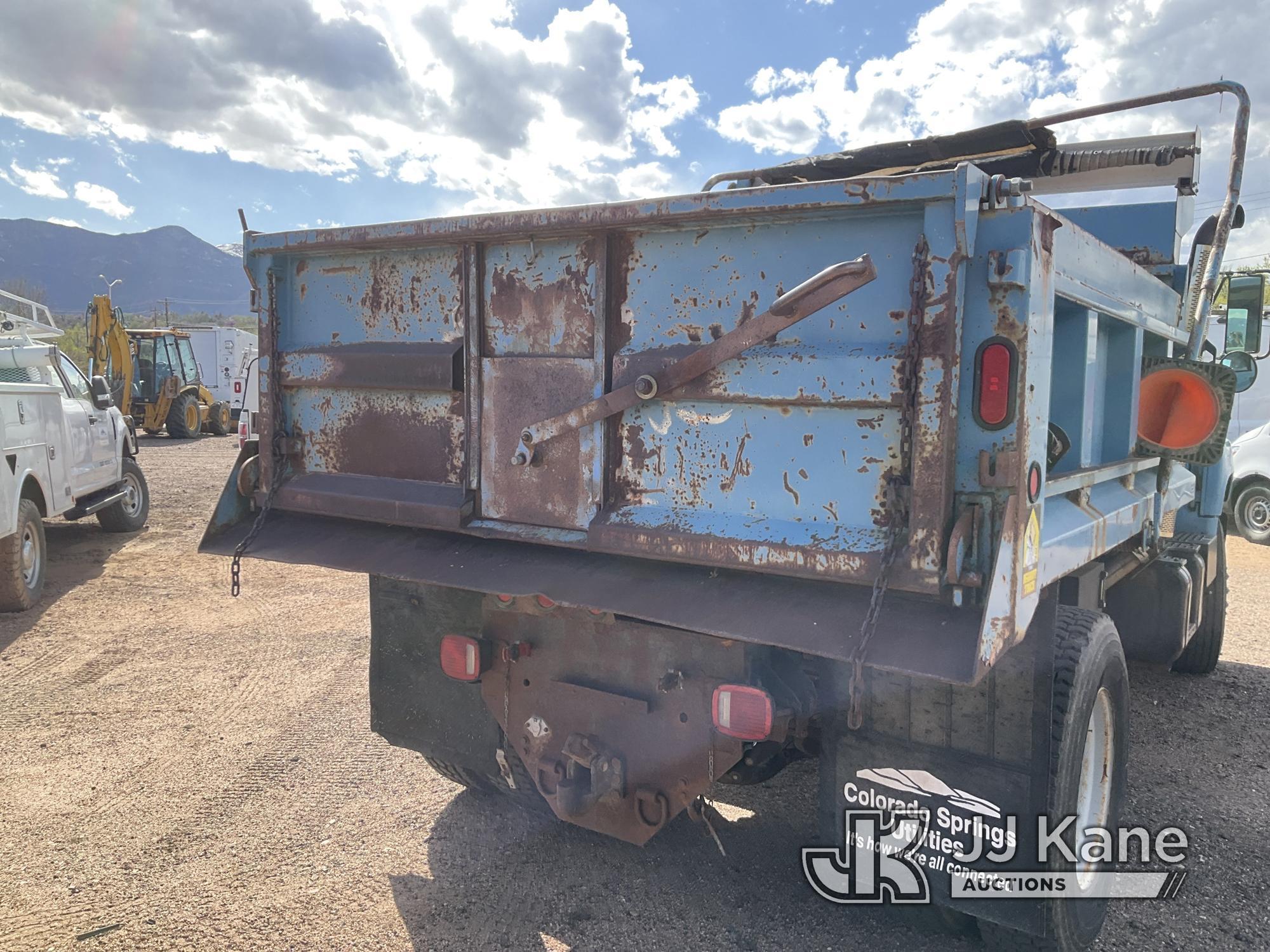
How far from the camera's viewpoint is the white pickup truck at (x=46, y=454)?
6.50 meters

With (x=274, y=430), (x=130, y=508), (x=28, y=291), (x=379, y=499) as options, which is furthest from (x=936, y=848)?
(x=28, y=291)

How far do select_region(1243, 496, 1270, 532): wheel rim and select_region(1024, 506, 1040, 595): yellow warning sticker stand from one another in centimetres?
1031

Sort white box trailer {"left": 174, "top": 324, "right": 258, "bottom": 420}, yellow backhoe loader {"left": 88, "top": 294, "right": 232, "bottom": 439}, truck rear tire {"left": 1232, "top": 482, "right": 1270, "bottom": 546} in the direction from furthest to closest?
white box trailer {"left": 174, "top": 324, "right": 258, "bottom": 420} → yellow backhoe loader {"left": 88, "top": 294, "right": 232, "bottom": 439} → truck rear tire {"left": 1232, "top": 482, "right": 1270, "bottom": 546}

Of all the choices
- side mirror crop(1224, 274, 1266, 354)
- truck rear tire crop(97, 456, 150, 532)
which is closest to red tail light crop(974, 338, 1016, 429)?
side mirror crop(1224, 274, 1266, 354)

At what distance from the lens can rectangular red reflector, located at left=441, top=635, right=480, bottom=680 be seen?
3090mm

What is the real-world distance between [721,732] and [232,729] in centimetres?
307

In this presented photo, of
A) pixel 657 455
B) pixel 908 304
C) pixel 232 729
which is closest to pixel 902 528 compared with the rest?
pixel 908 304

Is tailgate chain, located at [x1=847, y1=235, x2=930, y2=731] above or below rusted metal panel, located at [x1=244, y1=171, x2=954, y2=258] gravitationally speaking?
below

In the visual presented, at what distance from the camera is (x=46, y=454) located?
728cm

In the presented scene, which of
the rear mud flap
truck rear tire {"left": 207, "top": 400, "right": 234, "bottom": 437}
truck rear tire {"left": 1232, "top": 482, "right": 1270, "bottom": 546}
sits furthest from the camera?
truck rear tire {"left": 207, "top": 400, "right": 234, "bottom": 437}

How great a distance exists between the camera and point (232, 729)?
455 centimetres

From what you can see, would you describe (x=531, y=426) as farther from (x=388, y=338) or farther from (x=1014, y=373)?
(x=1014, y=373)

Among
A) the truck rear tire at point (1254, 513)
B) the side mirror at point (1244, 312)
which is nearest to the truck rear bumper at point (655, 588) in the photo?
the side mirror at point (1244, 312)

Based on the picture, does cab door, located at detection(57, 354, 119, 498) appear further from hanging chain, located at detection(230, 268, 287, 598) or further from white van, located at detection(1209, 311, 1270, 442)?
white van, located at detection(1209, 311, 1270, 442)
